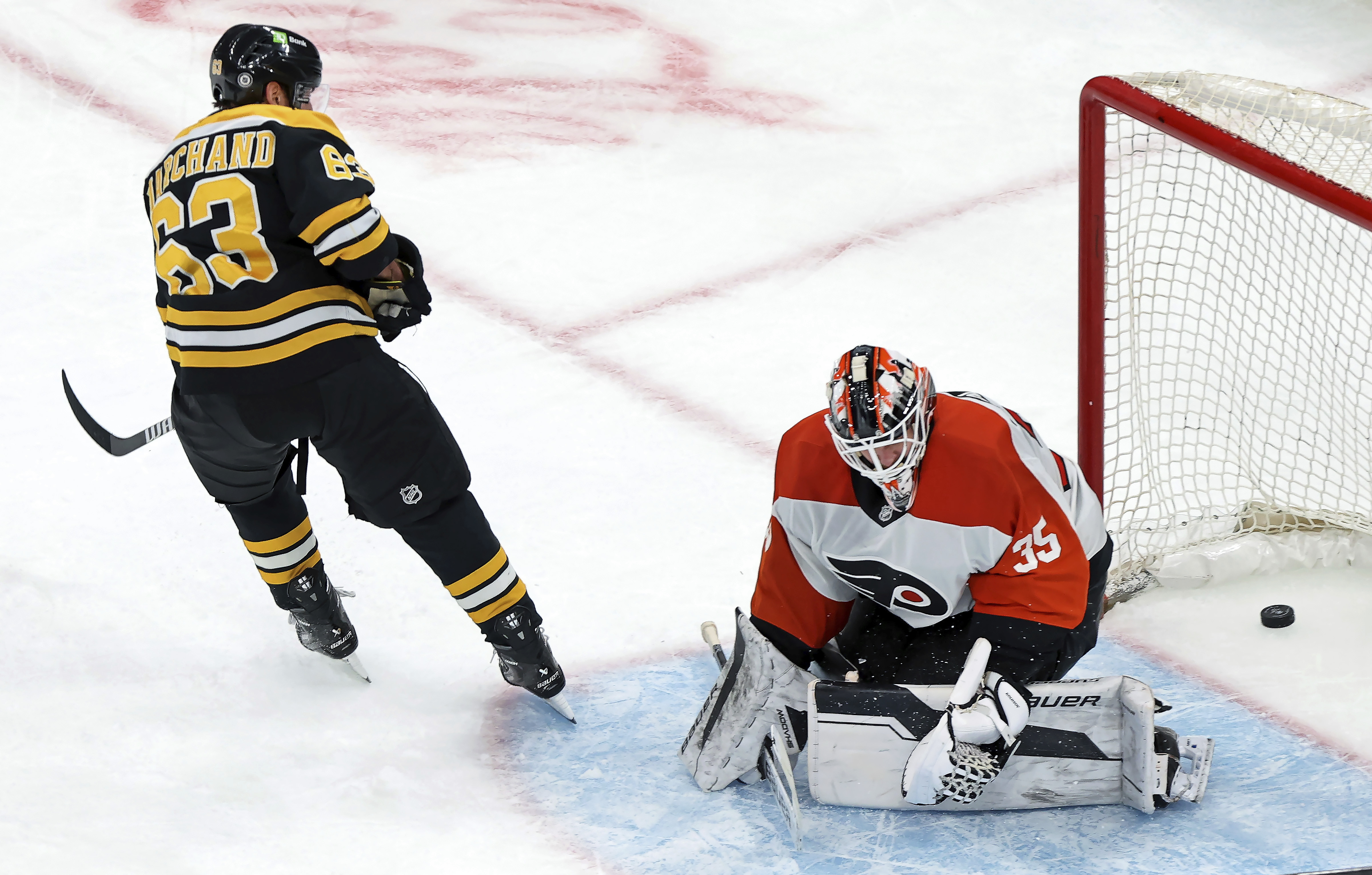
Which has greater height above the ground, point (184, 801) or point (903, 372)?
point (903, 372)

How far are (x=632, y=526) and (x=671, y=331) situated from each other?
0.98 m

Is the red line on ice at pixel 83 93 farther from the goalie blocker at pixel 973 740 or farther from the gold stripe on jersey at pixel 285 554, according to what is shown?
the goalie blocker at pixel 973 740

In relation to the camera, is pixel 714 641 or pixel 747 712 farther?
pixel 714 641

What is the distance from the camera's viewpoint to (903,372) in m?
1.94

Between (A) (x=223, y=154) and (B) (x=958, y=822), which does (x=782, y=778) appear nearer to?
(B) (x=958, y=822)

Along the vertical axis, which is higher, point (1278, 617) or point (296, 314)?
point (296, 314)

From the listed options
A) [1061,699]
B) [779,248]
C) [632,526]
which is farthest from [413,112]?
[1061,699]

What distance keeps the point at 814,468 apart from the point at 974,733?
1.49 feet

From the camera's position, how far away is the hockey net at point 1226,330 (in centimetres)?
251

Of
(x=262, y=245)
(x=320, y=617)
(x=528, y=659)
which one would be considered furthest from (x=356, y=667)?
(x=262, y=245)

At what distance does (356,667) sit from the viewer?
2561mm

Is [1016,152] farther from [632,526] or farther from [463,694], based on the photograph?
[463,694]

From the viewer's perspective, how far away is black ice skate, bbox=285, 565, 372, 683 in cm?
245

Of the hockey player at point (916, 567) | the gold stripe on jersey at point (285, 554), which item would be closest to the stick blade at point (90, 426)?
the gold stripe on jersey at point (285, 554)
